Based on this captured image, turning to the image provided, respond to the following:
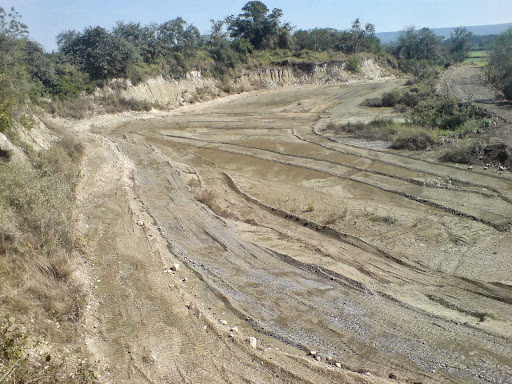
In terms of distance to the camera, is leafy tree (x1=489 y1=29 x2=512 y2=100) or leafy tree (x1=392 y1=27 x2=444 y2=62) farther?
leafy tree (x1=392 y1=27 x2=444 y2=62)

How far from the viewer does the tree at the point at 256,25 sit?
5256 cm

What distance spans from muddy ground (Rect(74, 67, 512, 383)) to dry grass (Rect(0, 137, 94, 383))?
57cm

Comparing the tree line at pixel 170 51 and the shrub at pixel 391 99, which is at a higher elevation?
the tree line at pixel 170 51

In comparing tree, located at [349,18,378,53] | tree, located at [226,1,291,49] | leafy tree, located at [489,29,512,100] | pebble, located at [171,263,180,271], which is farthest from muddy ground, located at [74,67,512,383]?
tree, located at [349,18,378,53]

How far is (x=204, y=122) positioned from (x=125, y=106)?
25.4 ft

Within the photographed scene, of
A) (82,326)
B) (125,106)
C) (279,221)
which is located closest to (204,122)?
(125,106)

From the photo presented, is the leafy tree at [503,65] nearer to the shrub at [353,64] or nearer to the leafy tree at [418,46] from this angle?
the shrub at [353,64]

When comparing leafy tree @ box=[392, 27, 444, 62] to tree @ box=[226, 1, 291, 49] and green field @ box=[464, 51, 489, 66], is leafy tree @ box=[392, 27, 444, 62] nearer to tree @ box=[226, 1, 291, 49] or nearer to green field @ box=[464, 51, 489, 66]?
green field @ box=[464, 51, 489, 66]

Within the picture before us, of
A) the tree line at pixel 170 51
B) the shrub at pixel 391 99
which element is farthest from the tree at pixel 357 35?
the shrub at pixel 391 99

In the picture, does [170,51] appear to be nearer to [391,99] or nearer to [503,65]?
[391,99]

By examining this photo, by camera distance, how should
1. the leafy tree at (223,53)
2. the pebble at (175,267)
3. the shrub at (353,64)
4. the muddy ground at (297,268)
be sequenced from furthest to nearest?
the shrub at (353,64), the leafy tree at (223,53), the pebble at (175,267), the muddy ground at (297,268)

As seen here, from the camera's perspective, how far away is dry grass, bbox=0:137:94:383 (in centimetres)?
584

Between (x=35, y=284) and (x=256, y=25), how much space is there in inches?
1969

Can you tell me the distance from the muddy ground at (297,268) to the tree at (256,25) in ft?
116
